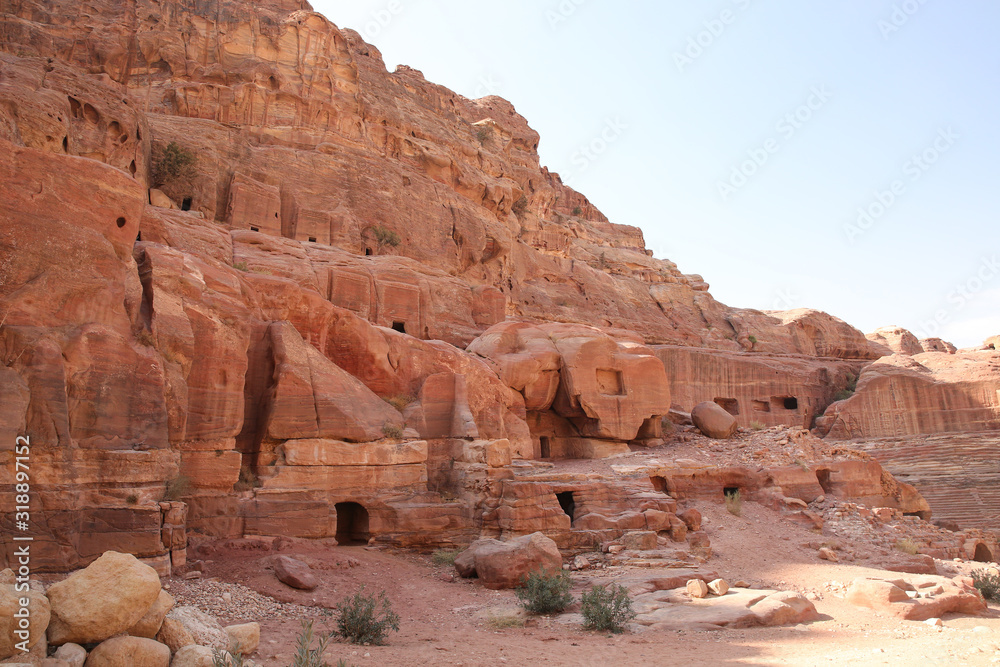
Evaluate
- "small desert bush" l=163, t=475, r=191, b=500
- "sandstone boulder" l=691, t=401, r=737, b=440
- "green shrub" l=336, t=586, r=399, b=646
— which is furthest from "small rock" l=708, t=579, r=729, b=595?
"sandstone boulder" l=691, t=401, r=737, b=440

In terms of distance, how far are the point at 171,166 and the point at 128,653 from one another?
81.9 ft

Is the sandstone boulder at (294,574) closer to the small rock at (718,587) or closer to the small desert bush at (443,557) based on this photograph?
the small desert bush at (443,557)

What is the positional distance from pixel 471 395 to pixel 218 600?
9.53 m

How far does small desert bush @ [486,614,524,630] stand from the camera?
33.7 ft

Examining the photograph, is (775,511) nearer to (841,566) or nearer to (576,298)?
(841,566)

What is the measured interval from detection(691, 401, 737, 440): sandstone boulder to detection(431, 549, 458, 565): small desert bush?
1546cm

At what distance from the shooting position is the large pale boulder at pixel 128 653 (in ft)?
20.5

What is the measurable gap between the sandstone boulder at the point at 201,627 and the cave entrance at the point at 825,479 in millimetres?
21702

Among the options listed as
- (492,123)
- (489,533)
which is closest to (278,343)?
(489,533)

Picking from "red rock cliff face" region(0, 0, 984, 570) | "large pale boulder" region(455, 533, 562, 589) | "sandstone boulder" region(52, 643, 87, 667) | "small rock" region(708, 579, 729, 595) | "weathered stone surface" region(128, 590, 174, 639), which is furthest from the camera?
"large pale boulder" region(455, 533, 562, 589)

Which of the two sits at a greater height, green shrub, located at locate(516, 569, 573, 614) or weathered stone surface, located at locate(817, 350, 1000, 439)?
weathered stone surface, located at locate(817, 350, 1000, 439)

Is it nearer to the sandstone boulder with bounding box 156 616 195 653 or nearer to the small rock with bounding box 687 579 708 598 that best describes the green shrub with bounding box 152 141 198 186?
the sandstone boulder with bounding box 156 616 195 653

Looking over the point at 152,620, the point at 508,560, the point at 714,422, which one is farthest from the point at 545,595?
the point at 714,422

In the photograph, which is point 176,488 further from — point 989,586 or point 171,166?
point 171,166
